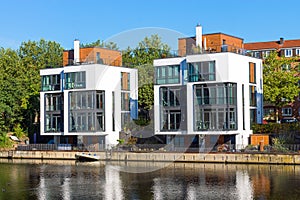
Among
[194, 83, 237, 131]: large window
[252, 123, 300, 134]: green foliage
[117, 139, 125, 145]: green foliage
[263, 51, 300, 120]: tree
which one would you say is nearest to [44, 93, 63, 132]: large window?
[117, 139, 125, 145]: green foliage

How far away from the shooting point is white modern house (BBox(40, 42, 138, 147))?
2869 inches

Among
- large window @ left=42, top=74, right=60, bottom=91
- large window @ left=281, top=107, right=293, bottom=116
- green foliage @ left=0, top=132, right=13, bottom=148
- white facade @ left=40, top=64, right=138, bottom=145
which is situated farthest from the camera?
large window @ left=281, top=107, right=293, bottom=116

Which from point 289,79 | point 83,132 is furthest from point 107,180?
point 289,79

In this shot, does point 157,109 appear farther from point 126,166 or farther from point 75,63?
point 75,63

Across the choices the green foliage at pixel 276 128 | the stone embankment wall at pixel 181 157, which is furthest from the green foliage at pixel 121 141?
the green foliage at pixel 276 128

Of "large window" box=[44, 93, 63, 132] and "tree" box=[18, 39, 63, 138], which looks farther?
"tree" box=[18, 39, 63, 138]

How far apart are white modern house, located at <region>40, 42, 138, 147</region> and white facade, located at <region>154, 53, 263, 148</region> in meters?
8.69

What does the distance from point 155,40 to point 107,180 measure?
42766 mm

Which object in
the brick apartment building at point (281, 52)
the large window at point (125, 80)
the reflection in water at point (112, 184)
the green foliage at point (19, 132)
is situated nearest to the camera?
the reflection in water at point (112, 184)

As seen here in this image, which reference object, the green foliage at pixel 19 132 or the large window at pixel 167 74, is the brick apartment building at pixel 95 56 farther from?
the green foliage at pixel 19 132

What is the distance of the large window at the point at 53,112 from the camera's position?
7662 centimetres

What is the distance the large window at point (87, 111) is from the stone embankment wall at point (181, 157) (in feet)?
14.1

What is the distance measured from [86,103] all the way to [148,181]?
26.2 meters

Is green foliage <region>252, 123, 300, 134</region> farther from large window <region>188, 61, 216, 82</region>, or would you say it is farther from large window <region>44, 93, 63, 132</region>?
large window <region>44, 93, 63, 132</region>
